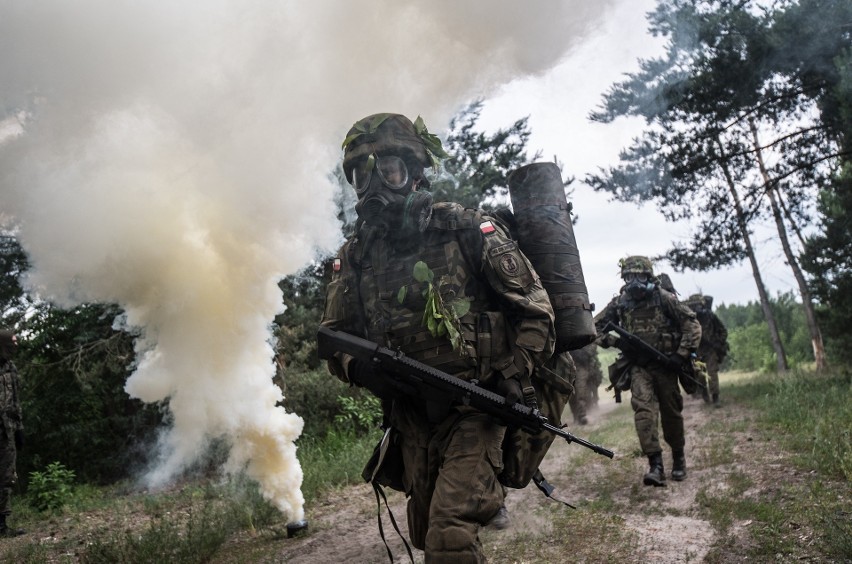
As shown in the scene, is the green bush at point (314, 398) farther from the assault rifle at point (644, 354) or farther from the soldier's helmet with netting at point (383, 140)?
the soldier's helmet with netting at point (383, 140)

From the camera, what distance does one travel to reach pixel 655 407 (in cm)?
663

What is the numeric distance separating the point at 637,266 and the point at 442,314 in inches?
174

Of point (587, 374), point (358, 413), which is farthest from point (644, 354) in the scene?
point (587, 374)

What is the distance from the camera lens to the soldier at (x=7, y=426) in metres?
7.07

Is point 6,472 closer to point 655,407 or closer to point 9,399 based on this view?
point 9,399

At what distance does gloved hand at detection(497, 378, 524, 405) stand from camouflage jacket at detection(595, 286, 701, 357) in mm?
4030

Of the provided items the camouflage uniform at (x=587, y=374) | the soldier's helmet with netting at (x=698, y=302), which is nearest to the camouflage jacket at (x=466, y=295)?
the camouflage uniform at (x=587, y=374)

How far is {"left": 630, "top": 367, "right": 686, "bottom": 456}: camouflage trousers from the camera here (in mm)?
6379

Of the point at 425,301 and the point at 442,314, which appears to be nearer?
the point at 442,314

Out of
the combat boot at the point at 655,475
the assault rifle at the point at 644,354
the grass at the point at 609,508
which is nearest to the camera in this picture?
the grass at the point at 609,508

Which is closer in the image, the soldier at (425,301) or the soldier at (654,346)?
the soldier at (425,301)

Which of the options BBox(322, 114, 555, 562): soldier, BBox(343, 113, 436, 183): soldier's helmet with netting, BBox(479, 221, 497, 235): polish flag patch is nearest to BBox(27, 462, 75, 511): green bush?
BBox(322, 114, 555, 562): soldier

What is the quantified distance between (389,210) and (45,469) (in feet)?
31.1

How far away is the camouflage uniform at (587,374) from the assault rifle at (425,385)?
958 centimetres
